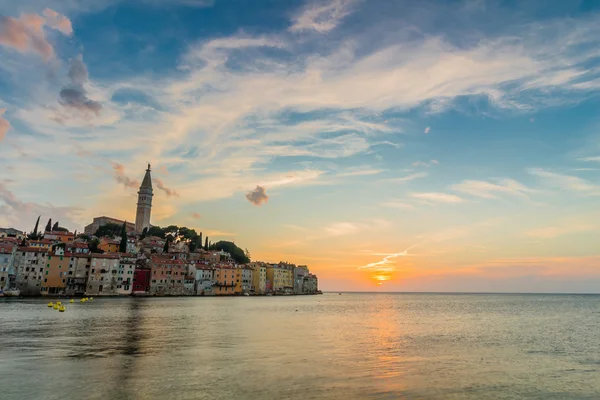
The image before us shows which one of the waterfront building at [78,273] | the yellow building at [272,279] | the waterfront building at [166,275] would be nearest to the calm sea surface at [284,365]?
the waterfront building at [78,273]

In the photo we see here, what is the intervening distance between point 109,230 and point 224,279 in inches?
2295

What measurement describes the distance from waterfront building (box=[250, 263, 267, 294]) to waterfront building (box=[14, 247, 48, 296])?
280 feet

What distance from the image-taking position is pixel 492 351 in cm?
3325

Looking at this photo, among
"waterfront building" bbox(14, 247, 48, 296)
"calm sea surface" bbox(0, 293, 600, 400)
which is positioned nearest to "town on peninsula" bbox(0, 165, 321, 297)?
"waterfront building" bbox(14, 247, 48, 296)

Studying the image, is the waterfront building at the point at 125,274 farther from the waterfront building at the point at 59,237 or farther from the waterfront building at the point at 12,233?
the waterfront building at the point at 12,233

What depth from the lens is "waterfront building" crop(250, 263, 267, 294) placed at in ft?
588

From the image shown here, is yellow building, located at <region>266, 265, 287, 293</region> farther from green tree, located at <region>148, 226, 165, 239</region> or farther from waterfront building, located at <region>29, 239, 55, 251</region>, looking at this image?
waterfront building, located at <region>29, 239, 55, 251</region>

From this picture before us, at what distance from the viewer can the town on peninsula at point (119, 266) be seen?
357ft

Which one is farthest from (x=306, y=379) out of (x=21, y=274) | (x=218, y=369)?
(x=21, y=274)

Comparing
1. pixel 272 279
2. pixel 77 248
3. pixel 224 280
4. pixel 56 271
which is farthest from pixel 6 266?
pixel 272 279

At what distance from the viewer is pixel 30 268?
4277 inches

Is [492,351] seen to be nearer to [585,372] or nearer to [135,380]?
[585,372]

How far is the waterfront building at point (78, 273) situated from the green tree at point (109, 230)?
193 feet

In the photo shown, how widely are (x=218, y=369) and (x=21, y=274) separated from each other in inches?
4293
